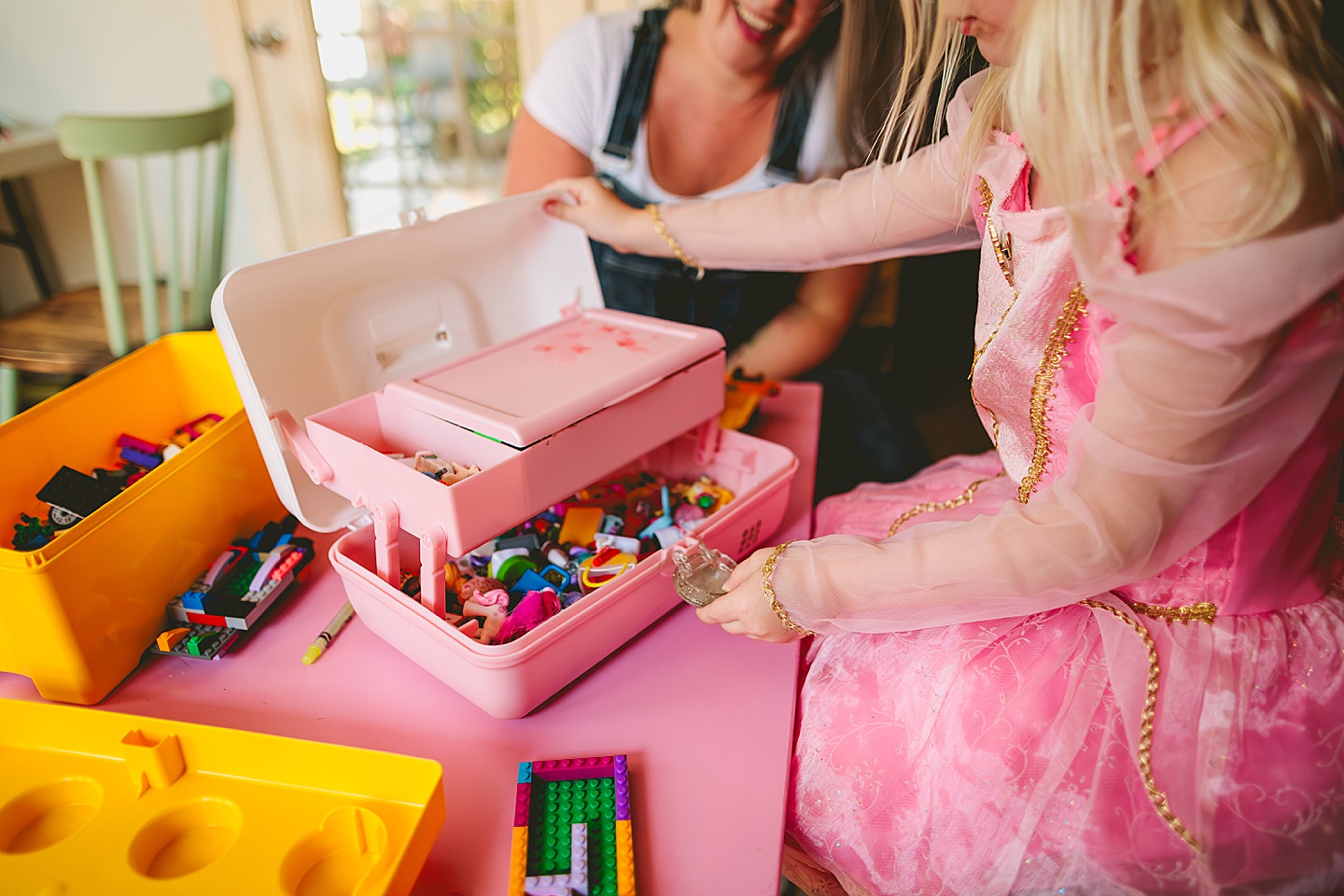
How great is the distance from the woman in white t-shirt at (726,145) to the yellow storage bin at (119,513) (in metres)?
0.66

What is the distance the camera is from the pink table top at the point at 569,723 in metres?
0.52

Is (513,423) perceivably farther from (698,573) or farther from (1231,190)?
(1231,190)

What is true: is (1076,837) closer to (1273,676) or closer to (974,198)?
(1273,676)

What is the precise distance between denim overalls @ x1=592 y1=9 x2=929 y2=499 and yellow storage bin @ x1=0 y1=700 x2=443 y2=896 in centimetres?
75

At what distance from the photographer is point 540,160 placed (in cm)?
132

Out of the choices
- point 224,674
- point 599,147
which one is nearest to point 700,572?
point 224,674

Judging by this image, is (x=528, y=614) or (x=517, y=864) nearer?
(x=517, y=864)

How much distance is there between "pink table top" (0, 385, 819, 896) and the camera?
517mm

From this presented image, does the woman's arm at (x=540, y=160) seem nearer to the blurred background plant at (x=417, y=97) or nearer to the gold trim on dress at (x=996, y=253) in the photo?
the gold trim on dress at (x=996, y=253)

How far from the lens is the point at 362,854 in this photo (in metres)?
0.49

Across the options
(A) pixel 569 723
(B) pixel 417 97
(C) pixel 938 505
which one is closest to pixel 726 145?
(C) pixel 938 505

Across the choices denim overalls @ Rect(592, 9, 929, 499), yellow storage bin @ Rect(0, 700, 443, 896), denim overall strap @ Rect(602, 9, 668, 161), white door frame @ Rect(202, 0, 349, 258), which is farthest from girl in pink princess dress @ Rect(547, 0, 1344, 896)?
white door frame @ Rect(202, 0, 349, 258)

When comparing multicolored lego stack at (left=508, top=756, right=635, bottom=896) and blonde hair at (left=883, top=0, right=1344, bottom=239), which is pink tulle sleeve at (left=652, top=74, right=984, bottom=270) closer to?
blonde hair at (left=883, top=0, right=1344, bottom=239)

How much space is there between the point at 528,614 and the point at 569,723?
9 cm
